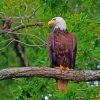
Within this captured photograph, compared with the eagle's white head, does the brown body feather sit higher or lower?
lower

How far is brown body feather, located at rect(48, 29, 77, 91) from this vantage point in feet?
34.1

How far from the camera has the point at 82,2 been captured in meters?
12.8

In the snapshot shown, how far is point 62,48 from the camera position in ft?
34.1

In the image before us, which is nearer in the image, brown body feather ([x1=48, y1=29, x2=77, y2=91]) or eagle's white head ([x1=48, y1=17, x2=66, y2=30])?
brown body feather ([x1=48, y1=29, x2=77, y2=91])

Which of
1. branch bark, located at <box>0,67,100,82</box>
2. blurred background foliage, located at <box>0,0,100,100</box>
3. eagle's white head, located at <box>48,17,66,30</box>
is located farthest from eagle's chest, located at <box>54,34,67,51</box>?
branch bark, located at <box>0,67,100,82</box>

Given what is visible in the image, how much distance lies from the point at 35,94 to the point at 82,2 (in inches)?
84.5

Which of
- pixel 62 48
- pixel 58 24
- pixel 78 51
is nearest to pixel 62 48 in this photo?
pixel 62 48

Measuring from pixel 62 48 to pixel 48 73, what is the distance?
139 cm

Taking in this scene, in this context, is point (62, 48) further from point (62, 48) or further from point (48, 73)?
point (48, 73)

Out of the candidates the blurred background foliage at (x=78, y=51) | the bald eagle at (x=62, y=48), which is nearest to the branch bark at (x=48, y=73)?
the bald eagle at (x=62, y=48)

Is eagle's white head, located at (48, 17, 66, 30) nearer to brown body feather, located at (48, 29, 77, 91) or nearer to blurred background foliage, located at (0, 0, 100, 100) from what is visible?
brown body feather, located at (48, 29, 77, 91)

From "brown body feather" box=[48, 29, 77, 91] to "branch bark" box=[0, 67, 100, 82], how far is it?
1163 millimetres

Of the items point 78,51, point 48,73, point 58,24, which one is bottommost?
point 78,51

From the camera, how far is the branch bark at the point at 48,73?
9062mm
